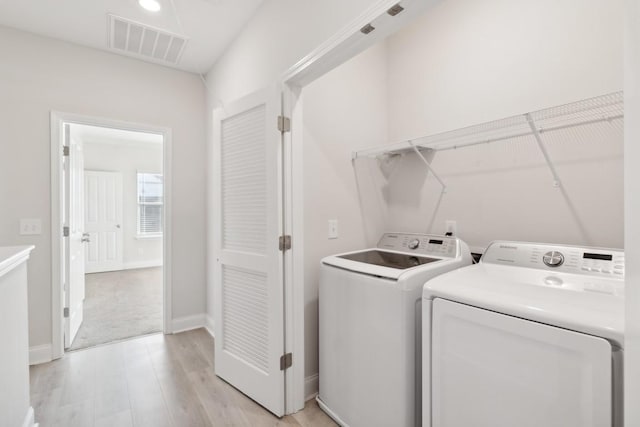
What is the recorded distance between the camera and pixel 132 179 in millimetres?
6238

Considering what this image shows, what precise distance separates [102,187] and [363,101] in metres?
5.84

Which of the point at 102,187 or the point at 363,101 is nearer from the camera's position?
the point at 363,101

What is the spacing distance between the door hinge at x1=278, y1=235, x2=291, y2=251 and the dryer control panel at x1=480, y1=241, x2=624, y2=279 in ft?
3.51

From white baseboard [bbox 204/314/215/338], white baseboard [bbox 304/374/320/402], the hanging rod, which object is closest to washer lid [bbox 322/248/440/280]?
the hanging rod

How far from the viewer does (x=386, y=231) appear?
7.89 ft

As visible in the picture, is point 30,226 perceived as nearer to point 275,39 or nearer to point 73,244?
point 73,244

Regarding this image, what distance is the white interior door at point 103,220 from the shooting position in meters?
5.71

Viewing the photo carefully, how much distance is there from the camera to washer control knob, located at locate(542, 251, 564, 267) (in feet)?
4.43

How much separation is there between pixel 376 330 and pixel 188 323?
240 centimetres

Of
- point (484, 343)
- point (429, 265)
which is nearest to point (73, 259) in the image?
point (429, 265)

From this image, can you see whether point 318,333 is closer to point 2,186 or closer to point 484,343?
point 484,343

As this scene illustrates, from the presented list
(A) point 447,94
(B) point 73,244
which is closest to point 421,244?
(A) point 447,94

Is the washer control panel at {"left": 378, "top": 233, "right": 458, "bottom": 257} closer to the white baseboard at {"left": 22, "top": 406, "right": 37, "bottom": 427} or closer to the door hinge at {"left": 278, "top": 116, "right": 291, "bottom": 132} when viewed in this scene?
the door hinge at {"left": 278, "top": 116, "right": 291, "bottom": 132}

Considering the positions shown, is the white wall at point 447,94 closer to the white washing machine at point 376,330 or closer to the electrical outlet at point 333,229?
the electrical outlet at point 333,229
